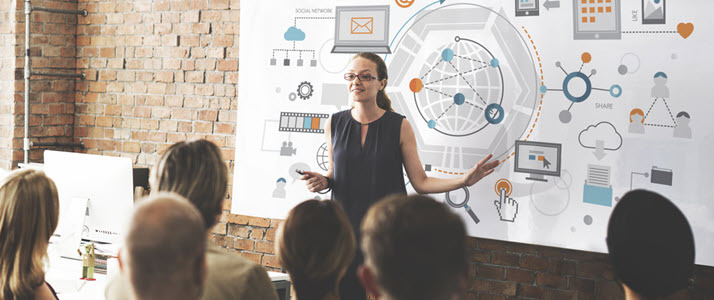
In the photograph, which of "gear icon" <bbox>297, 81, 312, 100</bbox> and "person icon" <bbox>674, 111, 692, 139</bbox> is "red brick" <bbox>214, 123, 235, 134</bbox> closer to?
"gear icon" <bbox>297, 81, 312, 100</bbox>

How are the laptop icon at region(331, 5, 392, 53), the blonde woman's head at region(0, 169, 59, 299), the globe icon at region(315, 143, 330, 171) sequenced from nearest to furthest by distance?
1. the blonde woman's head at region(0, 169, 59, 299)
2. the laptop icon at region(331, 5, 392, 53)
3. the globe icon at region(315, 143, 330, 171)

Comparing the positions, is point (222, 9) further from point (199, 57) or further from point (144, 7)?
point (144, 7)

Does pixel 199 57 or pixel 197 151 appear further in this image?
pixel 199 57

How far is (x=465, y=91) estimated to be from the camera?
131 inches

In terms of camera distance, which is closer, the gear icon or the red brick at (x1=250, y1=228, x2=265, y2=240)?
the gear icon

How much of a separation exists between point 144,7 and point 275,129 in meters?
1.42

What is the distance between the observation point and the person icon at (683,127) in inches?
Result: 113

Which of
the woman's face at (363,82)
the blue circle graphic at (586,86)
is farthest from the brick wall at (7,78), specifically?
the blue circle graphic at (586,86)

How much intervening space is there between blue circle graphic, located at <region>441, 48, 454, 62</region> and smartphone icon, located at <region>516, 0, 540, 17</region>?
39 cm

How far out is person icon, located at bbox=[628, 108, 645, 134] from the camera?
2.96 metres

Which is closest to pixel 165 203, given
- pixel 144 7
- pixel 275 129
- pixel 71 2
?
A: pixel 275 129

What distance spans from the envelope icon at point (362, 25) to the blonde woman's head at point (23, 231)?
2.11m


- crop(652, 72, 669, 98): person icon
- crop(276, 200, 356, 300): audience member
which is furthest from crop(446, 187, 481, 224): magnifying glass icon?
crop(276, 200, 356, 300): audience member

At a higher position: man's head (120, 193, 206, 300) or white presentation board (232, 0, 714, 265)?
white presentation board (232, 0, 714, 265)
